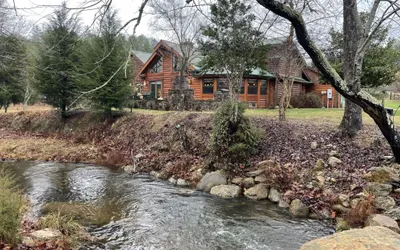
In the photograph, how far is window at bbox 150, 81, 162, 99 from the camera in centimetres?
2770

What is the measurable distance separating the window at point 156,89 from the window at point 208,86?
225 inches

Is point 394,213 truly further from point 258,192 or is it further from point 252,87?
point 252,87

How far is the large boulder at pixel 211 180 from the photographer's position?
9.21 metres

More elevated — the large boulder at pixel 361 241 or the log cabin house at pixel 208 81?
the log cabin house at pixel 208 81

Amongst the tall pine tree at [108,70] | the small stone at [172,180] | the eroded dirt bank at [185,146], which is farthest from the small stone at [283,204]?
the tall pine tree at [108,70]

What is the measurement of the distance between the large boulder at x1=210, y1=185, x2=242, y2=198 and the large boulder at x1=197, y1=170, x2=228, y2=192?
0.23 meters

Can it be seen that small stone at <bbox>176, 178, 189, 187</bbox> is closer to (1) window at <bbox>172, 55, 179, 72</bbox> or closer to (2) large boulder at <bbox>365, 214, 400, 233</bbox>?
(2) large boulder at <bbox>365, 214, 400, 233</bbox>

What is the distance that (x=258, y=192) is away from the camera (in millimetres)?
8430

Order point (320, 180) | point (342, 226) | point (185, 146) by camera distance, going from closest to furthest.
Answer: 1. point (342, 226)
2. point (320, 180)
3. point (185, 146)

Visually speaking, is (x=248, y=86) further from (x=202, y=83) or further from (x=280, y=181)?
(x=280, y=181)

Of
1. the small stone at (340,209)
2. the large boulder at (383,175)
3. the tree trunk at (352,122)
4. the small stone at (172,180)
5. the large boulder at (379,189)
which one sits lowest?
the small stone at (172,180)

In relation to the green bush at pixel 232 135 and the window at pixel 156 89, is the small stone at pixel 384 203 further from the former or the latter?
the window at pixel 156 89

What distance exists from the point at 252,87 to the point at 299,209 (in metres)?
16.2

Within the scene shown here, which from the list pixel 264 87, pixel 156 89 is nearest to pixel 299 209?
pixel 264 87
